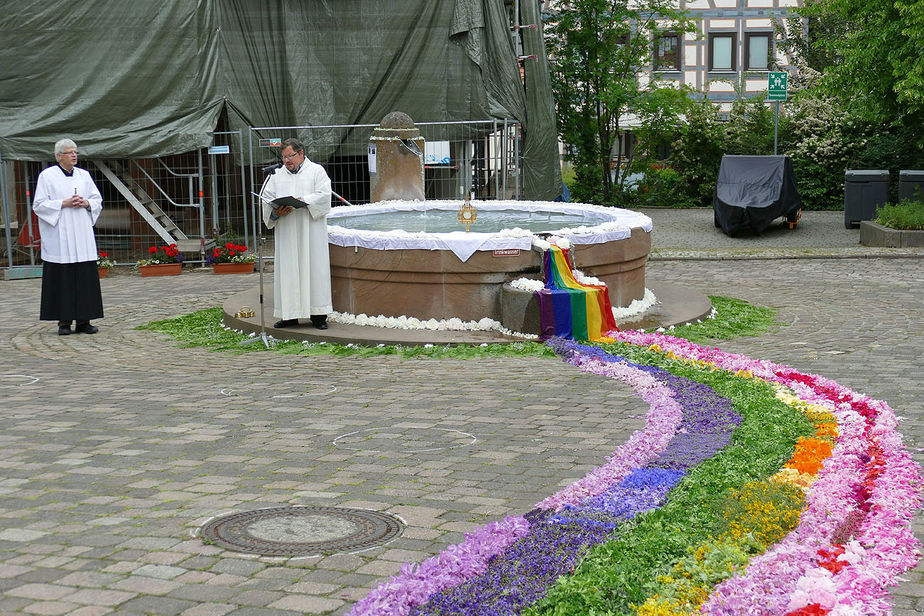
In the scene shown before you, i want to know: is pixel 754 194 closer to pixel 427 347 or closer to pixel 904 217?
pixel 904 217

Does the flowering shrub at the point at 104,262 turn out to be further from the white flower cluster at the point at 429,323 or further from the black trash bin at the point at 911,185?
the black trash bin at the point at 911,185

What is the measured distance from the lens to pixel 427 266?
10.8 metres

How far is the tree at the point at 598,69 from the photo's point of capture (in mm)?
27453

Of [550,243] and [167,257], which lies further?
[167,257]

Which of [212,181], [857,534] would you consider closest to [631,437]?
[857,534]

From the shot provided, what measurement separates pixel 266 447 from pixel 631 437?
223cm

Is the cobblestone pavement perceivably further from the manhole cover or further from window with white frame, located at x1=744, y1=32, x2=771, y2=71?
window with white frame, located at x1=744, y1=32, x2=771, y2=71

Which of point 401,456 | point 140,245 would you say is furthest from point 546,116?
point 401,456

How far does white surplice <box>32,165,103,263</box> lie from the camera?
11.4 metres

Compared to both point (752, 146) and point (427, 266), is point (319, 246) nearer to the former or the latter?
point (427, 266)

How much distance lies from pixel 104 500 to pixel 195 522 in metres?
0.71

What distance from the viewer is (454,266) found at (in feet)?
35.2

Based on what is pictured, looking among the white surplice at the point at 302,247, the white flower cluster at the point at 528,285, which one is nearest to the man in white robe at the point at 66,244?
the white surplice at the point at 302,247

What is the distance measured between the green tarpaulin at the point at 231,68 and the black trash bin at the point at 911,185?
7726 mm
